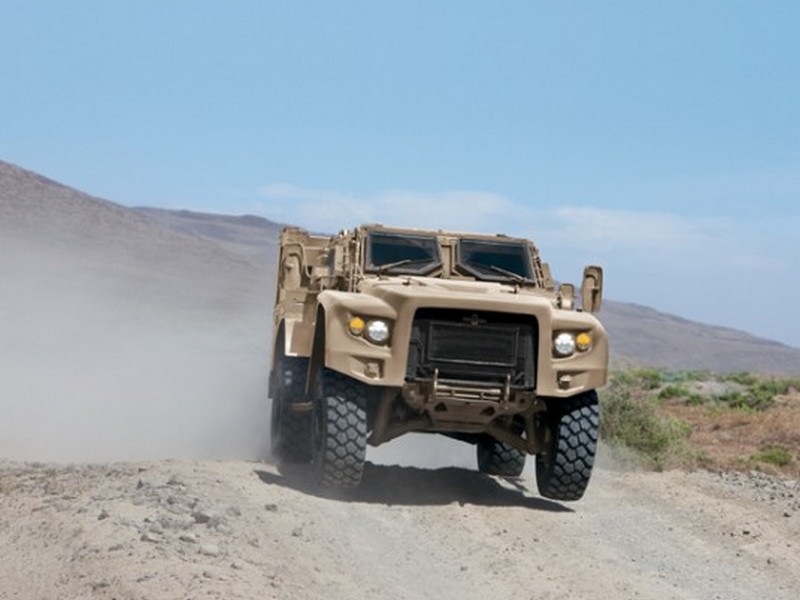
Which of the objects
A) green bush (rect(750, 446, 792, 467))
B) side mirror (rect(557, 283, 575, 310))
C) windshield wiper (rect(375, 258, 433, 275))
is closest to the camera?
side mirror (rect(557, 283, 575, 310))

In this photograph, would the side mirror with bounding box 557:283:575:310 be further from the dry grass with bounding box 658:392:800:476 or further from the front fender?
the dry grass with bounding box 658:392:800:476

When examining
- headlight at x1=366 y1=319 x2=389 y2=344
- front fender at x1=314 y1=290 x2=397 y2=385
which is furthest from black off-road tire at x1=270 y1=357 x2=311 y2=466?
headlight at x1=366 y1=319 x2=389 y2=344

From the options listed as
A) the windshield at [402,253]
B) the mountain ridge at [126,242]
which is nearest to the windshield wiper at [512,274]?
the windshield at [402,253]

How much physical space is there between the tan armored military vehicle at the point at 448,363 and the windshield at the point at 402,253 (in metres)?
0.02

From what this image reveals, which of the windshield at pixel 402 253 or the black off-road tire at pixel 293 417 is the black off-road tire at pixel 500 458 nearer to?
the black off-road tire at pixel 293 417

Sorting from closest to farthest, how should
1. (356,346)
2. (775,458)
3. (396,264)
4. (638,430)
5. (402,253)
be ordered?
(356,346) → (396,264) → (402,253) → (638,430) → (775,458)

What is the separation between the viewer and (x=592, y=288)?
1403 centimetres

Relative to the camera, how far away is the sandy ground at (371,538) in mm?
9086

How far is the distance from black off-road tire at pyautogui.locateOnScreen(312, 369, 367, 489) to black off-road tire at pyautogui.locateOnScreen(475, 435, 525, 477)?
300cm

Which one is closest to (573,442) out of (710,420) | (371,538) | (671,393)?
(371,538)

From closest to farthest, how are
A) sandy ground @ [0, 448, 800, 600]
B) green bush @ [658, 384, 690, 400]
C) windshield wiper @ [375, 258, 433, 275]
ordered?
sandy ground @ [0, 448, 800, 600], windshield wiper @ [375, 258, 433, 275], green bush @ [658, 384, 690, 400]

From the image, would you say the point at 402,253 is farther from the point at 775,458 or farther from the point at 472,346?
the point at 775,458

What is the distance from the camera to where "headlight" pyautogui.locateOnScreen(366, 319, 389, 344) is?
12.3 meters

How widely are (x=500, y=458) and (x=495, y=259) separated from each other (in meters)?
2.24
